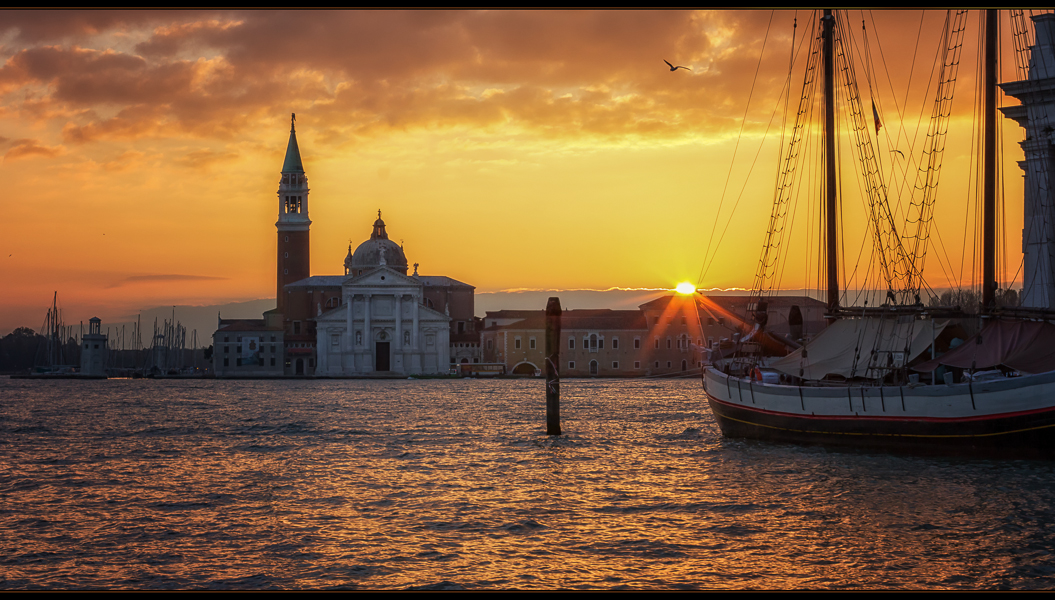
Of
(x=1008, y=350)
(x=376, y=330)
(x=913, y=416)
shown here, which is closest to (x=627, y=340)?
(x=376, y=330)

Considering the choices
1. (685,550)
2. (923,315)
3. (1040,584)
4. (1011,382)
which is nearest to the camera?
(1040,584)

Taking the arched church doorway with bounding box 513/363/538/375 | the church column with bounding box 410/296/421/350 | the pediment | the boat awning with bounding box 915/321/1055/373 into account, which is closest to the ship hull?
the boat awning with bounding box 915/321/1055/373

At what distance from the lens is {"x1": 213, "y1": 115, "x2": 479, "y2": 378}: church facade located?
268 ft

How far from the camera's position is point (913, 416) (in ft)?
63.6

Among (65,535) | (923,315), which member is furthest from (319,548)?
(923,315)

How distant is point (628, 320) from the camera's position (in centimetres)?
8431

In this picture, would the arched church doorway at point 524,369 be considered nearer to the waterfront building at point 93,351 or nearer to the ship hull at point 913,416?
the waterfront building at point 93,351

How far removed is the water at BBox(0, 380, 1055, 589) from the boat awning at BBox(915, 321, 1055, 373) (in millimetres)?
2141

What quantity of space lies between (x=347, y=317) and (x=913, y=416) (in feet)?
217

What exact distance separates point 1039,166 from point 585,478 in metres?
14.3

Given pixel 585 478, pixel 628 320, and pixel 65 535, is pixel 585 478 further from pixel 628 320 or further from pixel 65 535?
pixel 628 320

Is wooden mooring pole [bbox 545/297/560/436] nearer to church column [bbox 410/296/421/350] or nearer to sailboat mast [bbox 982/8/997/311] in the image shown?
sailboat mast [bbox 982/8/997/311]

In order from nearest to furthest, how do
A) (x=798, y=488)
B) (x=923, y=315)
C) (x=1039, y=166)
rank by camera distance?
(x=798, y=488) → (x=923, y=315) → (x=1039, y=166)

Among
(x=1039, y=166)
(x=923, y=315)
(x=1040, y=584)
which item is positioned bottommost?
(x=1040, y=584)
